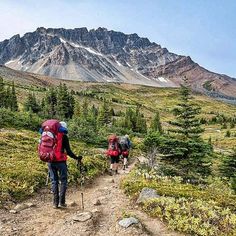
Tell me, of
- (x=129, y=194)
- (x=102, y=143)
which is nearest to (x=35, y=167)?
(x=129, y=194)

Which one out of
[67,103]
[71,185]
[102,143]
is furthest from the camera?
[67,103]

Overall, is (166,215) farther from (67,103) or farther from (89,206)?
(67,103)

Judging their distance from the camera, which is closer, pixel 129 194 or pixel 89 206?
pixel 89 206

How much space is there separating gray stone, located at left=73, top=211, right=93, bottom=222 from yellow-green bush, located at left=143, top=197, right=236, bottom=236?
7.04 feet

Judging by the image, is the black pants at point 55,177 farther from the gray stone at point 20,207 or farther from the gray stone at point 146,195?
the gray stone at point 146,195

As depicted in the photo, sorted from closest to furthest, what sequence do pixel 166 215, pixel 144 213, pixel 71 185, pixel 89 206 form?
pixel 166 215
pixel 144 213
pixel 89 206
pixel 71 185

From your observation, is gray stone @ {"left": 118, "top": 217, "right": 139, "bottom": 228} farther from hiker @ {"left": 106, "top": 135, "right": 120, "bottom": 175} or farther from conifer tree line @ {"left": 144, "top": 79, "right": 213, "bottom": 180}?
conifer tree line @ {"left": 144, "top": 79, "right": 213, "bottom": 180}

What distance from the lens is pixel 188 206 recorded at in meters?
13.3

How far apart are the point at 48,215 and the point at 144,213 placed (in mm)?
3292

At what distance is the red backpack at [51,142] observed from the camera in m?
13.6

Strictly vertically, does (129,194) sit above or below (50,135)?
below

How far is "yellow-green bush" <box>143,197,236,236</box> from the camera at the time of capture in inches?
467

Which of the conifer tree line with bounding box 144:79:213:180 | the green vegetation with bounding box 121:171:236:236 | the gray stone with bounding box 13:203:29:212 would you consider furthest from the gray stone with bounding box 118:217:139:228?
the conifer tree line with bounding box 144:79:213:180

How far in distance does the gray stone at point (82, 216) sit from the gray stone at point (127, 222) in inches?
45.3
